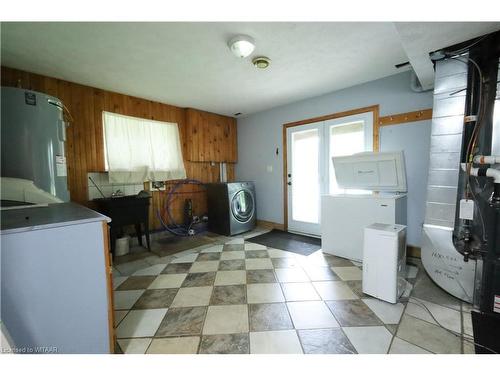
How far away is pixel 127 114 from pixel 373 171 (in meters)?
3.37

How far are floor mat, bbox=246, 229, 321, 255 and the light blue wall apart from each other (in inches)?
16.0

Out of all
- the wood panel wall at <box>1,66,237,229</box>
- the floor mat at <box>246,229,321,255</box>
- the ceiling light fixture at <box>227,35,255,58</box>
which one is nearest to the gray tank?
the wood panel wall at <box>1,66,237,229</box>

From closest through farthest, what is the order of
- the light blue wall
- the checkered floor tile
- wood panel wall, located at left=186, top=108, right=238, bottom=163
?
the checkered floor tile
the light blue wall
wood panel wall, located at left=186, top=108, right=238, bottom=163

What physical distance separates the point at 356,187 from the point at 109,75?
3202 mm

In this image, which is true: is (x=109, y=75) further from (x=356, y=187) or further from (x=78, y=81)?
(x=356, y=187)

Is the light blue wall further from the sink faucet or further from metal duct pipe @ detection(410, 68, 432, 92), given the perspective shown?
the sink faucet

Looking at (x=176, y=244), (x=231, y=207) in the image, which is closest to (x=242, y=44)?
(x=231, y=207)

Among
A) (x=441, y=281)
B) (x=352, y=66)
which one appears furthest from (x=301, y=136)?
(x=441, y=281)

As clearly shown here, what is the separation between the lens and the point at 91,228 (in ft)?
3.31

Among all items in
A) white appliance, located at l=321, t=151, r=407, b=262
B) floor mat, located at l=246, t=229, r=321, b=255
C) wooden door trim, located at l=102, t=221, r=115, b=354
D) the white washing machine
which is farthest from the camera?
the white washing machine

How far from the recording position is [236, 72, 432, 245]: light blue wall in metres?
2.41

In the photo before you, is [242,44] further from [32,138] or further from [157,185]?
[157,185]

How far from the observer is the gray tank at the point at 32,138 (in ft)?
5.47

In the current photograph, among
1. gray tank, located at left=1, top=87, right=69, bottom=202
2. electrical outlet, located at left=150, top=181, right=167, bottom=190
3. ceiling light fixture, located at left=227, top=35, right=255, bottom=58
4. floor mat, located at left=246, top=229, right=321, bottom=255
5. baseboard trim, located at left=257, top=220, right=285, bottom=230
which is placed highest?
ceiling light fixture, located at left=227, top=35, right=255, bottom=58
